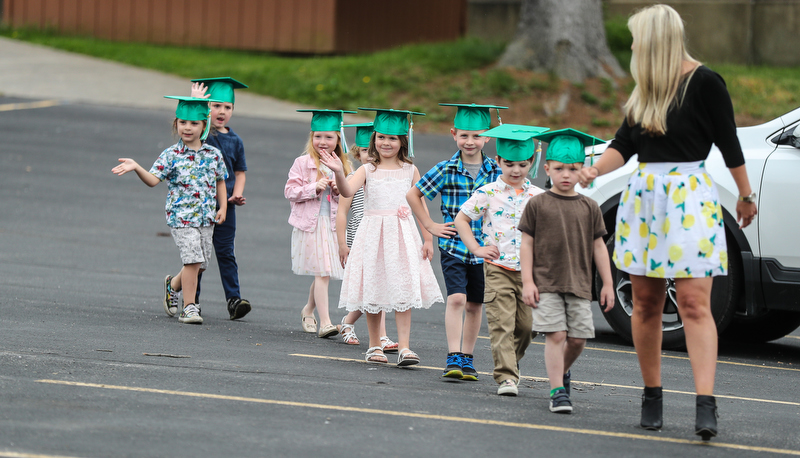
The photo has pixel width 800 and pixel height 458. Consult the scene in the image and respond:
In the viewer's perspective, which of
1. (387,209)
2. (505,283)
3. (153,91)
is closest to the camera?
(505,283)

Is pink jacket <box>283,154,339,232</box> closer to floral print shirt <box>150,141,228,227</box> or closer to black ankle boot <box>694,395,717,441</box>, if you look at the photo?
floral print shirt <box>150,141,228,227</box>

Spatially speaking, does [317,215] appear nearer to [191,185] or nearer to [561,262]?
[191,185]

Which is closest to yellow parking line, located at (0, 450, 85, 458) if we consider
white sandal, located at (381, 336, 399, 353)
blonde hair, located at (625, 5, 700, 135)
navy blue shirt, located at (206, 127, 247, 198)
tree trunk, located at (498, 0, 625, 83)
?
blonde hair, located at (625, 5, 700, 135)

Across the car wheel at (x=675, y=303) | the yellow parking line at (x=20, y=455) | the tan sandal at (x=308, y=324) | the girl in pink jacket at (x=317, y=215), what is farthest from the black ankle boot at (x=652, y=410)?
the tan sandal at (x=308, y=324)

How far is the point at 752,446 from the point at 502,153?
2.04 m

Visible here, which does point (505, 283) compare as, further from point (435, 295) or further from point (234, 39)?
point (234, 39)

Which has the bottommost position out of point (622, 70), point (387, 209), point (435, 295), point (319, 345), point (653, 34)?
point (319, 345)

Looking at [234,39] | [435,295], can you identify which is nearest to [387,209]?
[435,295]

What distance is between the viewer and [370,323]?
663cm

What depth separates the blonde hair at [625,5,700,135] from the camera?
470 centimetres

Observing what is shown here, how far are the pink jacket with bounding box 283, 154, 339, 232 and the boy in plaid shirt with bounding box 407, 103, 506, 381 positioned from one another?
1.67 meters

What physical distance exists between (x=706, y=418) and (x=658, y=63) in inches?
64.4

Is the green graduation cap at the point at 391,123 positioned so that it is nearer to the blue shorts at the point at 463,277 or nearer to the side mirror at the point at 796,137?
the blue shorts at the point at 463,277

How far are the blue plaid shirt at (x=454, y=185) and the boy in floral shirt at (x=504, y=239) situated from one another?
1.03 ft
